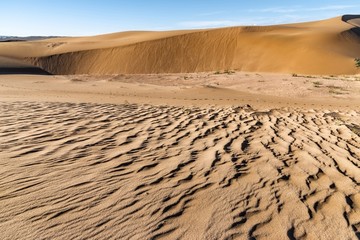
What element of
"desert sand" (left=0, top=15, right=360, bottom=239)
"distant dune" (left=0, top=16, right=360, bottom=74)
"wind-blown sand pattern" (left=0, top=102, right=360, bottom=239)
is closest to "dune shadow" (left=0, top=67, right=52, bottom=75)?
"distant dune" (left=0, top=16, right=360, bottom=74)

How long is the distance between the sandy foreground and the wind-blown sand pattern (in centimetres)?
1

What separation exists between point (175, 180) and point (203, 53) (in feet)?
106

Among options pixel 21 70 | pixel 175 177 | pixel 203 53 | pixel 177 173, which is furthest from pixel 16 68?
pixel 175 177

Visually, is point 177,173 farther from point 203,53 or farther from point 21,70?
point 203,53

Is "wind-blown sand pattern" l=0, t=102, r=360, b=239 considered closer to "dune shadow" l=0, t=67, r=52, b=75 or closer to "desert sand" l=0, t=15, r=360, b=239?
"desert sand" l=0, t=15, r=360, b=239

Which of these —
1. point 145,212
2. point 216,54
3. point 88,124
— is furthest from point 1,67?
point 145,212

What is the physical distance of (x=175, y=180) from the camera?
399 centimetres

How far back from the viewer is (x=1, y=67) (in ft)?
85.6

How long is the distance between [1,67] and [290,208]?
27548 millimetres

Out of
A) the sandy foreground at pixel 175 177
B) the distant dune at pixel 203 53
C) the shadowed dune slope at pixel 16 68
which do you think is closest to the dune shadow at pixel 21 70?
the shadowed dune slope at pixel 16 68

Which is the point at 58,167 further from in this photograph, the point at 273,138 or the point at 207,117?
the point at 207,117

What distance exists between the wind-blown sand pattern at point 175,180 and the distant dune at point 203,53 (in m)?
23.9

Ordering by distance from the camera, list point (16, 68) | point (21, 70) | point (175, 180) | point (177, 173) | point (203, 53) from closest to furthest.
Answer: point (175, 180)
point (177, 173)
point (16, 68)
point (21, 70)
point (203, 53)

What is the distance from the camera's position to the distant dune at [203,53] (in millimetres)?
30625
